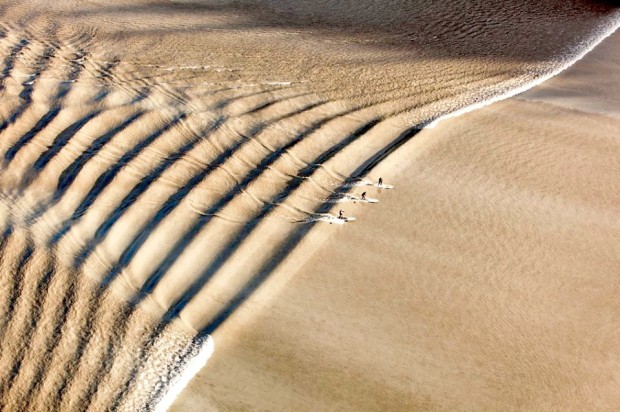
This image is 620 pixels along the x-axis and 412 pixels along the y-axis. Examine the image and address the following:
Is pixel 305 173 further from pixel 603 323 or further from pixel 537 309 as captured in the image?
pixel 603 323

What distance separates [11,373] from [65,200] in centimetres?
195

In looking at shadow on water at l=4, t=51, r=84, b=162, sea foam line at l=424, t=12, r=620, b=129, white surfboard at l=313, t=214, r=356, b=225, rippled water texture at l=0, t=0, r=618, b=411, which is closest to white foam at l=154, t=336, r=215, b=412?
rippled water texture at l=0, t=0, r=618, b=411

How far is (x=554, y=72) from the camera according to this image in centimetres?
962

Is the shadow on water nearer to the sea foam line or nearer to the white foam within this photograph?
the white foam

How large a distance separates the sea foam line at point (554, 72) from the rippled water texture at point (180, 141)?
8cm

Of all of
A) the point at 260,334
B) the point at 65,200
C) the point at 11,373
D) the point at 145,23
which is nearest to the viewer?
the point at 11,373

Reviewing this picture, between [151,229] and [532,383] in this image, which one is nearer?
[532,383]

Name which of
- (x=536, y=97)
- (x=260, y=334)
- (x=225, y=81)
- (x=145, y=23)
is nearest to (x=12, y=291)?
(x=260, y=334)

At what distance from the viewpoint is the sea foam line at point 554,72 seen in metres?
8.35

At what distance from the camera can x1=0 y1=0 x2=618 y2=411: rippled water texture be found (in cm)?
528

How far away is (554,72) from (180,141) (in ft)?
18.1

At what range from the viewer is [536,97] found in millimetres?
8891

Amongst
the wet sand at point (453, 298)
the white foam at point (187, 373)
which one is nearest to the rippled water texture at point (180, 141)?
the white foam at point (187, 373)

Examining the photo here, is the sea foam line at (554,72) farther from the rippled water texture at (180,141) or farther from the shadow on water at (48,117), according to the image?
the shadow on water at (48,117)
